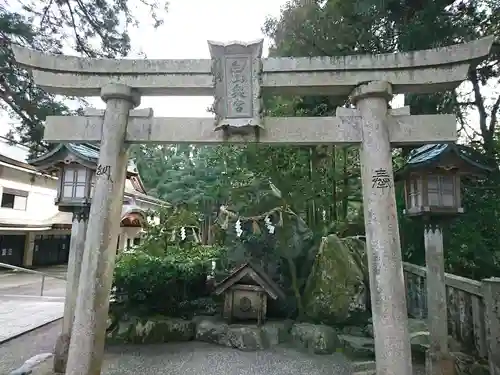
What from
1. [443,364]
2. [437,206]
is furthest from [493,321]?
[437,206]

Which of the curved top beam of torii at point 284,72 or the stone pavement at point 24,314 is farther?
the stone pavement at point 24,314

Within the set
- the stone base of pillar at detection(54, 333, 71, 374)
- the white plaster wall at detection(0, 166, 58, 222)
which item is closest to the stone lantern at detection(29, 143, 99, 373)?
the stone base of pillar at detection(54, 333, 71, 374)

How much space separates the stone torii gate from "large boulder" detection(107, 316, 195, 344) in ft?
9.29

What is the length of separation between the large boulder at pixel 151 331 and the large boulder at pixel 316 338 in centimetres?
205

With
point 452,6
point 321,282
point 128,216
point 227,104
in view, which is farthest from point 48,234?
point 452,6

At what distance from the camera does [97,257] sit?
11.8ft

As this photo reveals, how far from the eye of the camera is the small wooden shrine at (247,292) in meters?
6.59

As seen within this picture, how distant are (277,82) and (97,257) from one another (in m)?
2.78

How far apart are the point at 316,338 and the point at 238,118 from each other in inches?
168

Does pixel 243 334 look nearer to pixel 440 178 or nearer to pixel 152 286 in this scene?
pixel 152 286

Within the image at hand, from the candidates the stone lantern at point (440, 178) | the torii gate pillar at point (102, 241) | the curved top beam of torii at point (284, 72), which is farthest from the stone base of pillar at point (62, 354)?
the stone lantern at point (440, 178)

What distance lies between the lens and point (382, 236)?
3418mm

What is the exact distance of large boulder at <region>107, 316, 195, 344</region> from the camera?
20.4ft

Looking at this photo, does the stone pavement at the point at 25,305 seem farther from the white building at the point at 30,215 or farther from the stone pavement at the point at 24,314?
the white building at the point at 30,215
